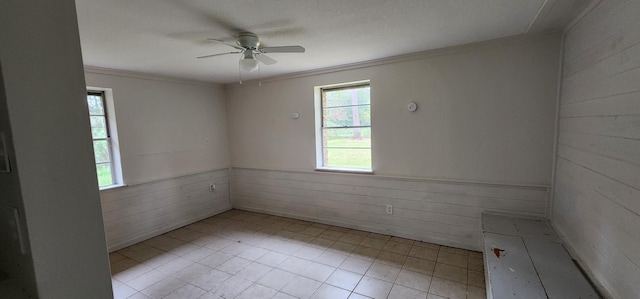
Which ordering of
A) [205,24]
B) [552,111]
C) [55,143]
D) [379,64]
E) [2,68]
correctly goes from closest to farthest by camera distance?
[2,68], [55,143], [205,24], [552,111], [379,64]

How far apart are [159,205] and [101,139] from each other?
3.86ft

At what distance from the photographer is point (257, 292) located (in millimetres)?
2445

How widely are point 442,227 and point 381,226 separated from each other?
2.53ft

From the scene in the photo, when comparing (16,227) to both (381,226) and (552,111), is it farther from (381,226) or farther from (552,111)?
(552,111)

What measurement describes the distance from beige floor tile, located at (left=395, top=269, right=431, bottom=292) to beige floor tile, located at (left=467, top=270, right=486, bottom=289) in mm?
369

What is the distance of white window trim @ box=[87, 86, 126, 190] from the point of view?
346 cm

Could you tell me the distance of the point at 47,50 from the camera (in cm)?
85

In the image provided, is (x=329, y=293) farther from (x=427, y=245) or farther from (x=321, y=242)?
(x=427, y=245)

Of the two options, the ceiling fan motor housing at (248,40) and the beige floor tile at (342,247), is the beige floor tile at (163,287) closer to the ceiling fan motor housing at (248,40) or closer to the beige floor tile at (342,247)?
the beige floor tile at (342,247)

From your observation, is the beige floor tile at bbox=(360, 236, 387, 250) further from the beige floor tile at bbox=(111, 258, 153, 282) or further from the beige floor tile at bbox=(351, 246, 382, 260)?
the beige floor tile at bbox=(111, 258, 153, 282)

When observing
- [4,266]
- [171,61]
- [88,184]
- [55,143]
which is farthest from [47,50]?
[171,61]

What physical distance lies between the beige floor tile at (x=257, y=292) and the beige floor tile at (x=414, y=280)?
120cm

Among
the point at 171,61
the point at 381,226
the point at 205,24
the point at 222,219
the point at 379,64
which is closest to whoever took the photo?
the point at 205,24

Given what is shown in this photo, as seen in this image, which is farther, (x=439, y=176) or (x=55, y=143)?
(x=439, y=176)
